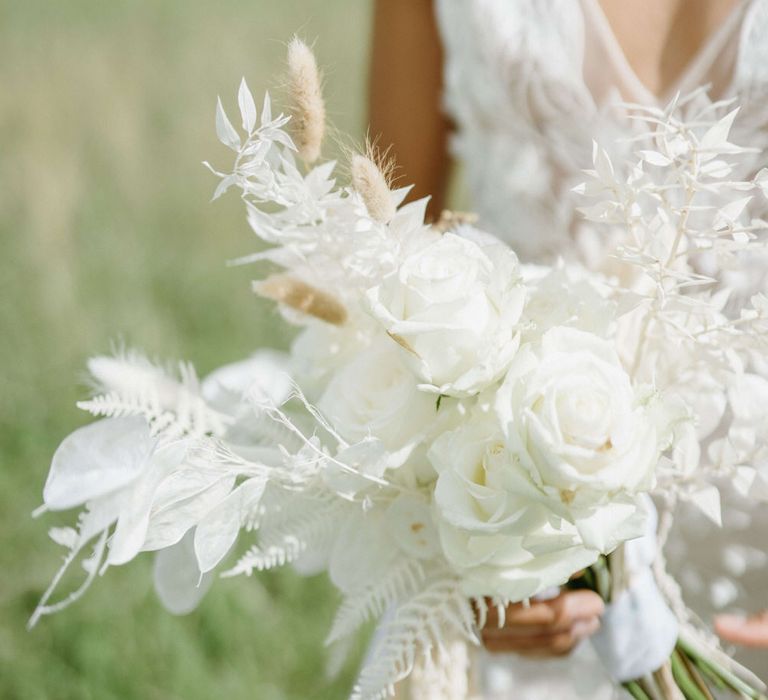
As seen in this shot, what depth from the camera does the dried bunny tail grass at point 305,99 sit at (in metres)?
0.66

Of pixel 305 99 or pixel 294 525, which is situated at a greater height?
pixel 305 99

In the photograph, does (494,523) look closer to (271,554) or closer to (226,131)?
(271,554)

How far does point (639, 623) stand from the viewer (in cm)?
79

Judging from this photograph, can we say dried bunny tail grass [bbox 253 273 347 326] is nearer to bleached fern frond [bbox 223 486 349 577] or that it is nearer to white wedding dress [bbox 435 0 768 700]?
bleached fern frond [bbox 223 486 349 577]

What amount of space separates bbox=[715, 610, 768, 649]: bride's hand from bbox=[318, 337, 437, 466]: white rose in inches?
16.3

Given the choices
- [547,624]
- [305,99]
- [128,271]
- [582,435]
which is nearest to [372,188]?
[305,99]

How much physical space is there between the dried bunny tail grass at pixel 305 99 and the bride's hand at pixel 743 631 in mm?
599

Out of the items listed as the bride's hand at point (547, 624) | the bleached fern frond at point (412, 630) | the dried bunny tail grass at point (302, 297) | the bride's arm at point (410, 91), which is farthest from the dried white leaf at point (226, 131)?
the bride's arm at point (410, 91)

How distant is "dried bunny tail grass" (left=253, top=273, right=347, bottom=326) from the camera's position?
2.43ft

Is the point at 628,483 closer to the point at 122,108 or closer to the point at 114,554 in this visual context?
the point at 114,554

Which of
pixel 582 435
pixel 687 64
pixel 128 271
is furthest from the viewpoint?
pixel 128 271

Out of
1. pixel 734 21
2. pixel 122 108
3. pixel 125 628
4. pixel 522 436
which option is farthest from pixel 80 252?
pixel 522 436

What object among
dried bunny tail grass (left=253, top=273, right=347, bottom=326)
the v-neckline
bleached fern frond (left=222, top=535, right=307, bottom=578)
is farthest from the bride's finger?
the v-neckline

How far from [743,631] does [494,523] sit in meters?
0.41
